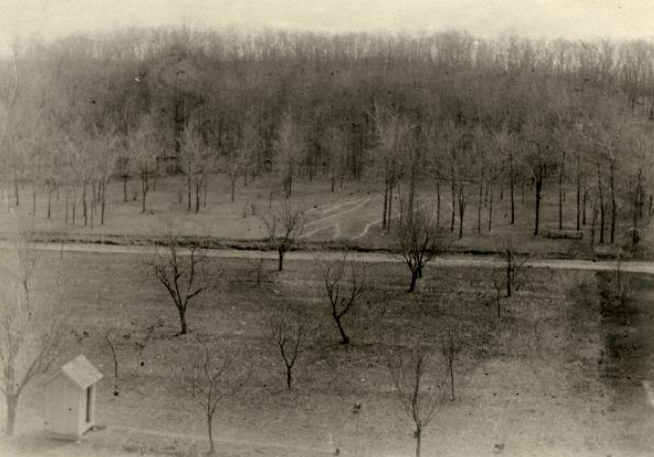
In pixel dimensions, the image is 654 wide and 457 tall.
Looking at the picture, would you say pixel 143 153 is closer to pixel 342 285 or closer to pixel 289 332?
pixel 342 285

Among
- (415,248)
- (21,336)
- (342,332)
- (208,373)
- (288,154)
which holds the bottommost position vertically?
(208,373)

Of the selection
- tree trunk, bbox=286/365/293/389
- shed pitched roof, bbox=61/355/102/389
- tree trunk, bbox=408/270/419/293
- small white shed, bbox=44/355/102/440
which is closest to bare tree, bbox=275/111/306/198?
tree trunk, bbox=408/270/419/293

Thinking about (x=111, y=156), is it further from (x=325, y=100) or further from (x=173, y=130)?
(x=325, y=100)

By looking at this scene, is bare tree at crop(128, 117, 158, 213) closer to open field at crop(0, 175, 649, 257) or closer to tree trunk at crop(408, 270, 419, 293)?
open field at crop(0, 175, 649, 257)

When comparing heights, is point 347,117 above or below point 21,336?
above

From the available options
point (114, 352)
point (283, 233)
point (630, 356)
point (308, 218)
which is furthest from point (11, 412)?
point (308, 218)

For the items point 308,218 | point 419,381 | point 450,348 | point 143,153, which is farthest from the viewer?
point 143,153

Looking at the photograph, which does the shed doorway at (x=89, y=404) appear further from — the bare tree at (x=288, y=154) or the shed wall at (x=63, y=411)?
the bare tree at (x=288, y=154)

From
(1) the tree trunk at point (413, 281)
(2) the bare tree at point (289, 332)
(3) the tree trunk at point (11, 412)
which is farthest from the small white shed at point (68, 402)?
(1) the tree trunk at point (413, 281)
